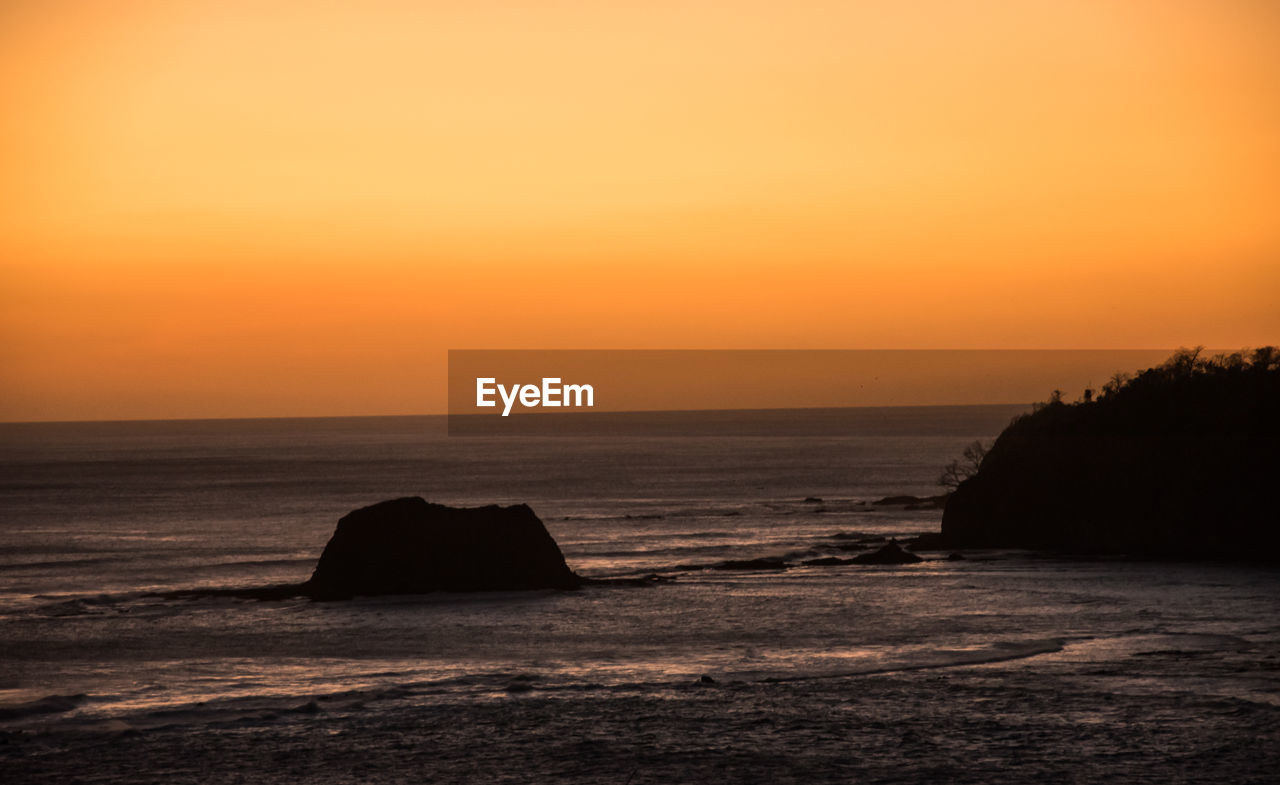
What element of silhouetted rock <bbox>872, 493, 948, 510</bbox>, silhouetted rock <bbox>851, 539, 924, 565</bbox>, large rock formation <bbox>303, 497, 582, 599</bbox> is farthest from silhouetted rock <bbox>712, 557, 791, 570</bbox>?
silhouetted rock <bbox>872, 493, 948, 510</bbox>

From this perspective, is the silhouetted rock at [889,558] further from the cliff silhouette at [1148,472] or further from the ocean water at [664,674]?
the cliff silhouette at [1148,472]

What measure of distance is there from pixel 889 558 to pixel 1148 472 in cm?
1233

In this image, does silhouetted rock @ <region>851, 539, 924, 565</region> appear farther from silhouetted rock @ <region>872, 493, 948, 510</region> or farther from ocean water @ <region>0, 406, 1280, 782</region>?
silhouetted rock @ <region>872, 493, 948, 510</region>

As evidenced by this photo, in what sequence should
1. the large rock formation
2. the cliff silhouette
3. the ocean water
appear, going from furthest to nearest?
the cliff silhouette < the large rock formation < the ocean water

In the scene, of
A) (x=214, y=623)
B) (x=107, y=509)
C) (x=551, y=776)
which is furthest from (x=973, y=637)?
(x=107, y=509)

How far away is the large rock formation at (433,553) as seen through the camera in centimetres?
4403

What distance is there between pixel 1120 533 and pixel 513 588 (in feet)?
89.4

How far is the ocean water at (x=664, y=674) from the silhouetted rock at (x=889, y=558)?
3.97ft

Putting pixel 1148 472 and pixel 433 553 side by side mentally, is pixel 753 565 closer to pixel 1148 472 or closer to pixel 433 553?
pixel 433 553

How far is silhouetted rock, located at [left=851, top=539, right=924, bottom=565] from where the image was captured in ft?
170

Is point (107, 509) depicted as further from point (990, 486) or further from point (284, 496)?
point (990, 486)

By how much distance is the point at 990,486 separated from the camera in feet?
196

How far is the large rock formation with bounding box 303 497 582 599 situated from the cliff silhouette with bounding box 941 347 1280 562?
23.4 metres

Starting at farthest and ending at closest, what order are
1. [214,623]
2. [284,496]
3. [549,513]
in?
[284,496]
[549,513]
[214,623]
